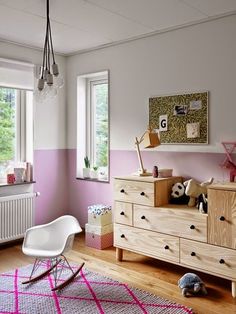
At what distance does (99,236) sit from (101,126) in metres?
1.47

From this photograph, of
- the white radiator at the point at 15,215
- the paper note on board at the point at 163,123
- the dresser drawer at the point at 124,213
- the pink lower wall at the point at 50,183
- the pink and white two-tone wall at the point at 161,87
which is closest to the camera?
the pink and white two-tone wall at the point at 161,87

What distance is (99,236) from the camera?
407cm

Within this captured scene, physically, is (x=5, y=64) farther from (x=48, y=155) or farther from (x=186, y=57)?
(x=186, y=57)

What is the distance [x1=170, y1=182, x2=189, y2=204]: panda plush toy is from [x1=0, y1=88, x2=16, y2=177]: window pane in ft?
6.96

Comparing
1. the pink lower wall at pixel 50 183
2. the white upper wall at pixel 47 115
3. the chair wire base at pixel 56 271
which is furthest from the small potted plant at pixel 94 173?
the chair wire base at pixel 56 271

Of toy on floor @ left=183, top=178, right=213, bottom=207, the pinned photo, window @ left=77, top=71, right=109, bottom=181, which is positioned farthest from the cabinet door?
window @ left=77, top=71, right=109, bottom=181

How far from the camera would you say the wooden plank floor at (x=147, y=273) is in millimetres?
2782

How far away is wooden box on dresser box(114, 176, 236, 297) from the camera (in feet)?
9.46

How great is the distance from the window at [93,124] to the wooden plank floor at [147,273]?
1072mm

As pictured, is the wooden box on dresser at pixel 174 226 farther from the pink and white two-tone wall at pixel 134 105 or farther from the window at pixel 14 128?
the window at pixel 14 128

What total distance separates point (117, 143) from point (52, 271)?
166cm

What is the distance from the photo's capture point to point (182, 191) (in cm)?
345

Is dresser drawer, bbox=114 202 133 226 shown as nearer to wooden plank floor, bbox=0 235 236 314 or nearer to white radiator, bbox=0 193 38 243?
wooden plank floor, bbox=0 235 236 314

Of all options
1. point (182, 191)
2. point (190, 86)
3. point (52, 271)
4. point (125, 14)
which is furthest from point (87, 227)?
point (125, 14)
